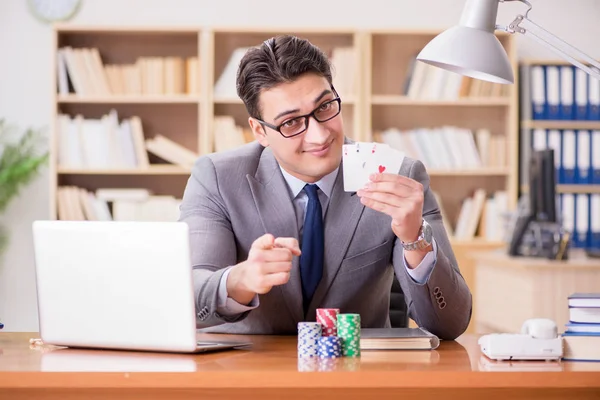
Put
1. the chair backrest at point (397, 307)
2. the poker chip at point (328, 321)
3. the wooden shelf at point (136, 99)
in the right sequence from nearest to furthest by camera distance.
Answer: the poker chip at point (328, 321) → the chair backrest at point (397, 307) → the wooden shelf at point (136, 99)

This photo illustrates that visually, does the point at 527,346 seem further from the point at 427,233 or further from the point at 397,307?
the point at 397,307

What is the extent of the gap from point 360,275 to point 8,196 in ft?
12.0

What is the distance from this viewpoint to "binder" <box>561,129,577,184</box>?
5.28 meters

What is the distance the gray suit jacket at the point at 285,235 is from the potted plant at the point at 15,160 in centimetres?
327

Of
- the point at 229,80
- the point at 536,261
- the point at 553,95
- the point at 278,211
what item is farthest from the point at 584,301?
the point at 553,95

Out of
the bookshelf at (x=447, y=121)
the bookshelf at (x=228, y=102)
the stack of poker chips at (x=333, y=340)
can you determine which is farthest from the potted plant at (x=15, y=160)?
the stack of poker chips at (x=333, y=340)

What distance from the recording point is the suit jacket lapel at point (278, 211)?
80.4 inches

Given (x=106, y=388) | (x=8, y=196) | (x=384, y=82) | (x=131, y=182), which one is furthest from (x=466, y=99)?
(x=106, y=388)

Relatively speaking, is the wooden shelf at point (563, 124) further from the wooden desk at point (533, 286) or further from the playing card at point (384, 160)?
the playing card at point (384, 160)

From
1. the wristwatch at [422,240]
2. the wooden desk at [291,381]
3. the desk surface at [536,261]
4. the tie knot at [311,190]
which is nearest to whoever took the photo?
the wooden desk at [291,381]

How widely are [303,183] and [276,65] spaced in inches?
11.9

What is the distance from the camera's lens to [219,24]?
17.9 ft

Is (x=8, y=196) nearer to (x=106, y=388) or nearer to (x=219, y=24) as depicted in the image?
(x=219, y=24)

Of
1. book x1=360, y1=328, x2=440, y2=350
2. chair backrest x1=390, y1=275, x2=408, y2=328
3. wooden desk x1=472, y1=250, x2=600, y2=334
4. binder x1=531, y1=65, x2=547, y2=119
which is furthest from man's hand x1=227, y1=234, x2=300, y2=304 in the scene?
binder x1=531, y1=65, x2=547, y2=119
